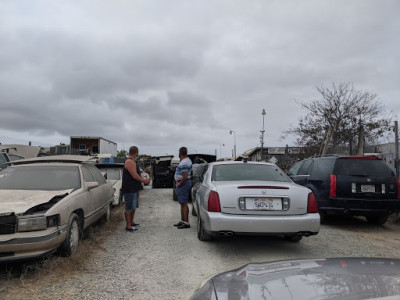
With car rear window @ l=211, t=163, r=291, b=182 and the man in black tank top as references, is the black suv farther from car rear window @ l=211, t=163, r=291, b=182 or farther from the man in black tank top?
the man in black tank top

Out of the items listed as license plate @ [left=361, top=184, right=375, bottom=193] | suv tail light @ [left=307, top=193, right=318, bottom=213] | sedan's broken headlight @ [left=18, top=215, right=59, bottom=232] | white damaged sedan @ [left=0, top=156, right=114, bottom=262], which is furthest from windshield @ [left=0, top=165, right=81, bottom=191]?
license plate @ [left=361, top=184, right=375, bottom=193]

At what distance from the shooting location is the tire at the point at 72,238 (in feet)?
14.0

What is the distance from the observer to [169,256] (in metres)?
4.80

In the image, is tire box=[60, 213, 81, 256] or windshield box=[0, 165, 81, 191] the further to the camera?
Answer: windshield box=[0, 165, 81, 191]

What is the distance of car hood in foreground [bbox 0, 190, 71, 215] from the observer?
3836 mm

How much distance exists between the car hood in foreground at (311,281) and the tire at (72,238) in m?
2.72

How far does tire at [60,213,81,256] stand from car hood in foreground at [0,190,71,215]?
43cm

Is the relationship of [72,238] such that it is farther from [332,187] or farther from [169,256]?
[332,187]

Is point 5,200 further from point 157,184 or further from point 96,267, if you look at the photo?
point 157,184

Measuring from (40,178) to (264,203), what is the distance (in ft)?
12.2

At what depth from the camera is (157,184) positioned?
55.2 ft

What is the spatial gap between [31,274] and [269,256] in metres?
3.25

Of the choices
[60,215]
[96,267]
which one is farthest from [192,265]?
[60,215]

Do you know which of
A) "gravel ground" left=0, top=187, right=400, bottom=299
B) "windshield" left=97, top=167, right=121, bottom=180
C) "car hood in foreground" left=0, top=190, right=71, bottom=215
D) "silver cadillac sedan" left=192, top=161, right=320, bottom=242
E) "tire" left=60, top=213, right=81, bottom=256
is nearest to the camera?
"gravel ground" left=0, top=187, right=400, bottom=299
